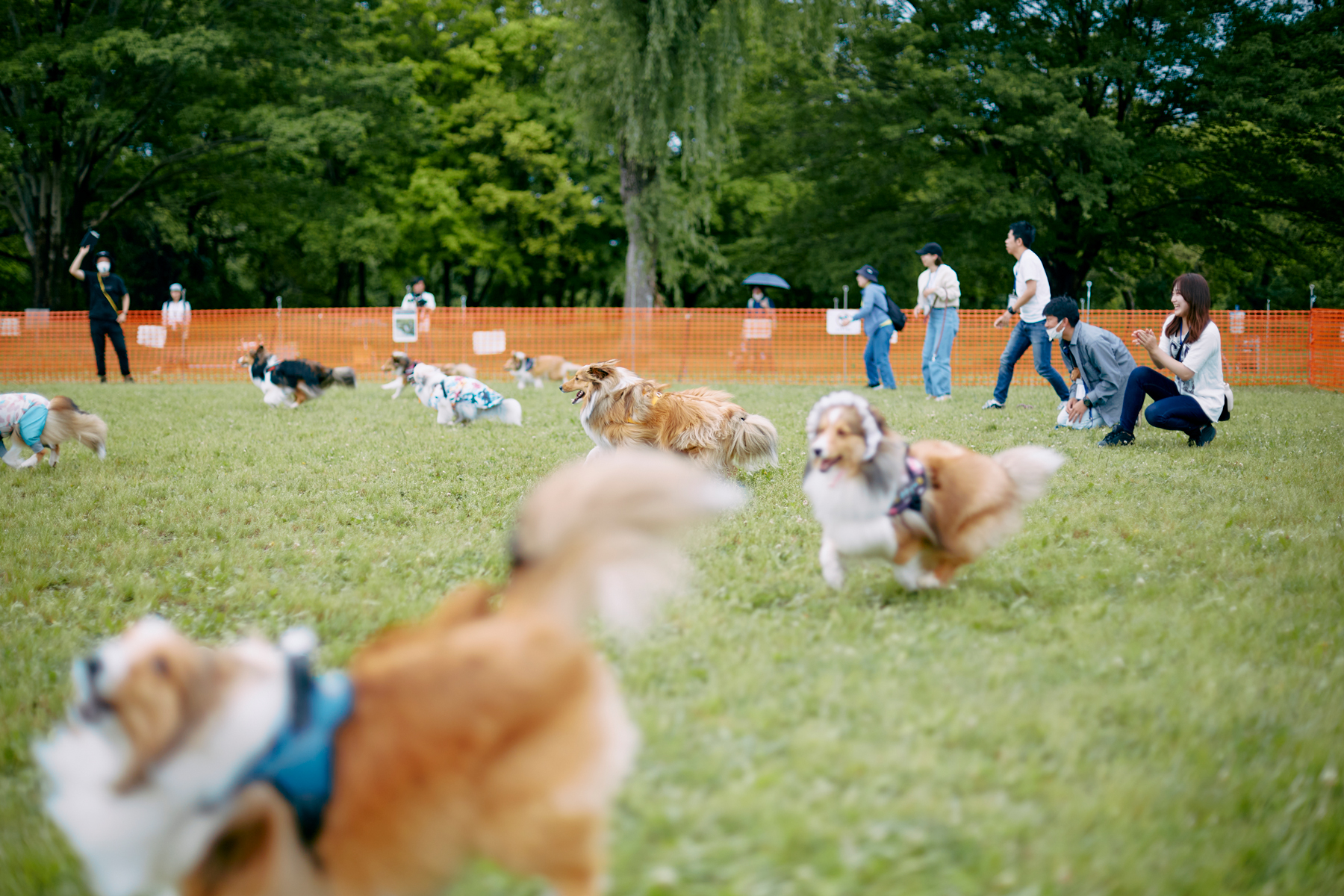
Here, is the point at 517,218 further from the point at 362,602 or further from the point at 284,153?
the point at 362,602

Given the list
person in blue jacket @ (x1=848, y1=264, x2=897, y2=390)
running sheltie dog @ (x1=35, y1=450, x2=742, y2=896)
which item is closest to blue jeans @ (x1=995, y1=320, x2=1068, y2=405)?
person in blue jacket @ (x1=848, y1=264, x2=897, y2=390)

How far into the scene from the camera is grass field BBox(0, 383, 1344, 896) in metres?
2.37

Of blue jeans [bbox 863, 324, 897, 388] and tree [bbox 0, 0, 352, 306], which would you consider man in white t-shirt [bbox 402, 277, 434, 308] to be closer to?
blue jeans [bbox 863, 324, 897, 388]

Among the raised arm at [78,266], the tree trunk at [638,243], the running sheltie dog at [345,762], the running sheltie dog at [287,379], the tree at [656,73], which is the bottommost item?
the running sheltie dog at [345,762]

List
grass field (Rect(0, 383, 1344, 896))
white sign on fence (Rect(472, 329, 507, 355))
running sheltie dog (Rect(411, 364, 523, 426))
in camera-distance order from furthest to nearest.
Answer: white sign on fence (Rect(472, 329, 507, 355))
running sheltie dog (Rect(411, 364, 523, 426))
grass field (Rect(0, 383, 1344, 896))

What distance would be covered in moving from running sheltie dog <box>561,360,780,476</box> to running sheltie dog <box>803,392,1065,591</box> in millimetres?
3027

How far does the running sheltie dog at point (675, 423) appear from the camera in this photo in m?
7.42

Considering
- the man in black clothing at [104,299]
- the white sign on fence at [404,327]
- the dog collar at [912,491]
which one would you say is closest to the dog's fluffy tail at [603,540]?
the dog collar at [912,491]

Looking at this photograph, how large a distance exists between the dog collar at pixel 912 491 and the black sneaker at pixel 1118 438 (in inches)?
228

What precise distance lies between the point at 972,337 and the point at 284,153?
20706 millimetres

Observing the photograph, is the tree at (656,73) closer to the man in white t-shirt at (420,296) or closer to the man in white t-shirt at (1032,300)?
the man in white t-shirt at (420,296)

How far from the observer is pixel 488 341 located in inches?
848

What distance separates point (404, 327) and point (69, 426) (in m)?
13.7

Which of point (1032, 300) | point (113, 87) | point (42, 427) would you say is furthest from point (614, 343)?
point (113, 87)
